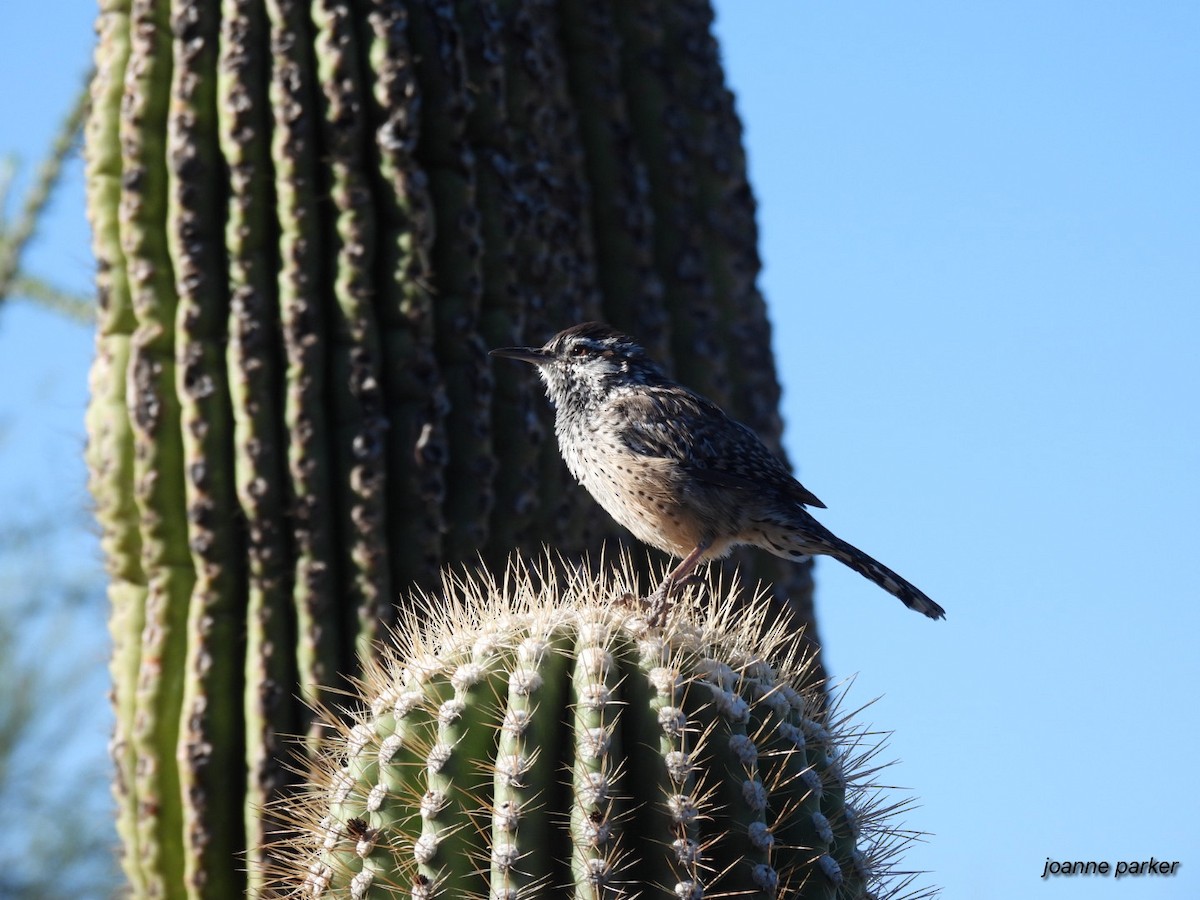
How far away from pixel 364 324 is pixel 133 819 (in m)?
1.41

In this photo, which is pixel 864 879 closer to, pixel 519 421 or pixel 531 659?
Answer: pixel 531 659

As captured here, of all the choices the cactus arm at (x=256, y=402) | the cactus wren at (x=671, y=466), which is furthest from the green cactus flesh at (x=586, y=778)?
the cactus wren at (x=671, y=466)

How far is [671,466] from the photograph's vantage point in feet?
13.3

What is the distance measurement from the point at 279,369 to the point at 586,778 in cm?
199

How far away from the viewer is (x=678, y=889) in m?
2.24

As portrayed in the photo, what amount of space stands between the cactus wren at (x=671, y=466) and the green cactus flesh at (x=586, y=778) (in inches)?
58.3


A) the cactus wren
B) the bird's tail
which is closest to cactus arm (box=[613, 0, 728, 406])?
the cactus wren

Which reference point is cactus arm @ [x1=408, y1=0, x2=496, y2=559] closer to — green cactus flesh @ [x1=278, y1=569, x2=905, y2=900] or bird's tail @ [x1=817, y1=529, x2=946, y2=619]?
bird's tail @ [x1=817, y1=529, x2=946, y2=619]

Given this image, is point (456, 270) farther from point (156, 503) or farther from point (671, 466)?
point (156, 503)

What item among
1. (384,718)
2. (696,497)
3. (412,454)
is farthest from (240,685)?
(384,718)

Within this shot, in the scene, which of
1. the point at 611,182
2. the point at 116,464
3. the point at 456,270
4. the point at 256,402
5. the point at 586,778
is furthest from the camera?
the point at 611,182

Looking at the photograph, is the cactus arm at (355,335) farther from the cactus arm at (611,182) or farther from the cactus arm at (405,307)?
the cactus arm at (611,182)

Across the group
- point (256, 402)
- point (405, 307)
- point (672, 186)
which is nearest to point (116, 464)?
point (256, 402)

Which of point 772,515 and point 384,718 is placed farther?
point 772,515
